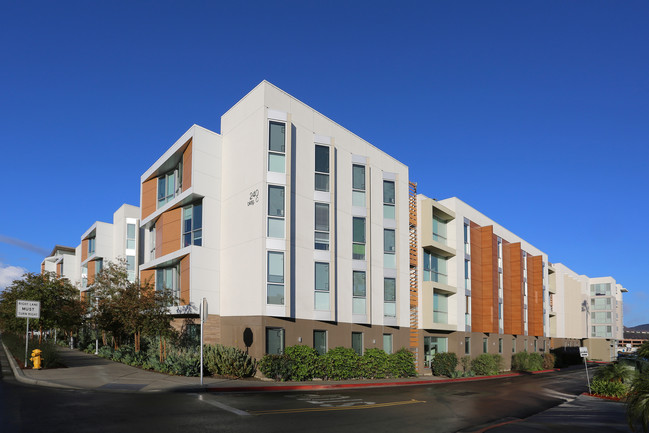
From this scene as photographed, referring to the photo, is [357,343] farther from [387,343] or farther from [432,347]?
[432,347]

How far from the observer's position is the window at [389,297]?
32622 mm

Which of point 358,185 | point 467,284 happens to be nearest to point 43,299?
point 358,185

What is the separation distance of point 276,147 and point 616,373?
19878 mm

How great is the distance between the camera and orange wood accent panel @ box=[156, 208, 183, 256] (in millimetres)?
31047

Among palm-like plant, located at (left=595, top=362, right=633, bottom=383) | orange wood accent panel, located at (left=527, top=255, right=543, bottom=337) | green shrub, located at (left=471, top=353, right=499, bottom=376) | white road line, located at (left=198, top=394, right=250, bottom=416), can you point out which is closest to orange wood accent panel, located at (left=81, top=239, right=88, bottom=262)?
green shrub, located at (left=471, top=353, right=499, bottom=376)

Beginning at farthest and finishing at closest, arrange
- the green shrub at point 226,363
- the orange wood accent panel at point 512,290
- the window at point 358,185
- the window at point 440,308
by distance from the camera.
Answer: the orange wood accent panel at point 512,290 → the window at point 440,308 → the window at point 358,185 → the green shrub at point 226,363

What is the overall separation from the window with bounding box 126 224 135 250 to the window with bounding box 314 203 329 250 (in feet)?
80.9

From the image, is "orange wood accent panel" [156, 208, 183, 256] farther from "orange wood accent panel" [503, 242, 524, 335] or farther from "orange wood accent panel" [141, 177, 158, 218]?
"orange wood accent panel" [503, 242, 524, 335]

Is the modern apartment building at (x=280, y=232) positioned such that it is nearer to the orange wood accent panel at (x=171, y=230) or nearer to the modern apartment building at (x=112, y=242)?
the orange wood accent panel at (x=171, y=230)

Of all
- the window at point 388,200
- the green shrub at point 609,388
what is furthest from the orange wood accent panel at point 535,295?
the green shrub at point 609,388

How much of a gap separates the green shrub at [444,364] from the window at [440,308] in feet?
9.07

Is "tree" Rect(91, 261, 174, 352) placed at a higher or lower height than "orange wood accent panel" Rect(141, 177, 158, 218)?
lower

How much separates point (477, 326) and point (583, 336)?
5270 cm

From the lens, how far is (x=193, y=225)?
2978 centimetres
